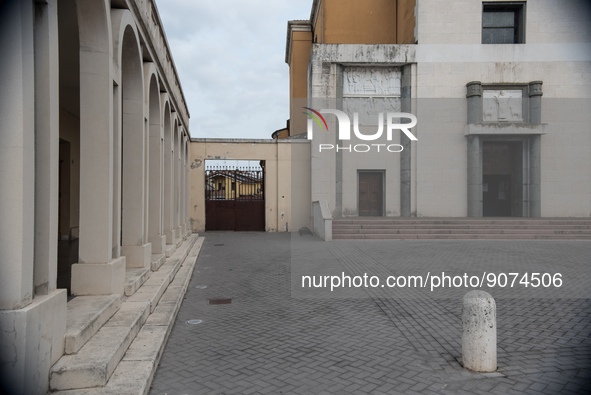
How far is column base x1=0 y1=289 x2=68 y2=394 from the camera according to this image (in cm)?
295

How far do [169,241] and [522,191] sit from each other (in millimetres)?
17283

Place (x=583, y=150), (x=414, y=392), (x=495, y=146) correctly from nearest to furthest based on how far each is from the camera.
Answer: (x=414, y=392) → (x=583, y=150) → (x=495, y=146)

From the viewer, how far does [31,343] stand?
123 inches

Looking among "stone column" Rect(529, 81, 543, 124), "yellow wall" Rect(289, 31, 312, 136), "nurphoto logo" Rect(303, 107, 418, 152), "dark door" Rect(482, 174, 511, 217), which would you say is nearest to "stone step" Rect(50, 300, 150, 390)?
"nurphoto logo" Rect(303, 107, 418, 152)

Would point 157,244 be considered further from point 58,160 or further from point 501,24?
point 501,24

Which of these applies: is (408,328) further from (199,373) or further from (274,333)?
(199,373)

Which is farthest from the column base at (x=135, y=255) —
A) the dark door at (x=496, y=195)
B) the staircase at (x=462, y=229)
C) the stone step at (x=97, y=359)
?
the dark door at (x=496, y=195)

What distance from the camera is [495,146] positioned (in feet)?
74.5

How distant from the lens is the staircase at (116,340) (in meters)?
3.48

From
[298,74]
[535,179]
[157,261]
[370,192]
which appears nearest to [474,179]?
[535,179]

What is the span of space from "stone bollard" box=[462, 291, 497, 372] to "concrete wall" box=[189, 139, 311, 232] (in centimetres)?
1691

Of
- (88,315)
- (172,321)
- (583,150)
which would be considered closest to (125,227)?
(172,321)

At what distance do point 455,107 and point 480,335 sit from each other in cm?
1838

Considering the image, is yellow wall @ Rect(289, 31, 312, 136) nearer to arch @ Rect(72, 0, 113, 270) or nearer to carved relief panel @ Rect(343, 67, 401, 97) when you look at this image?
carved relief panel @ Rect(343, 67, 401, 97)
